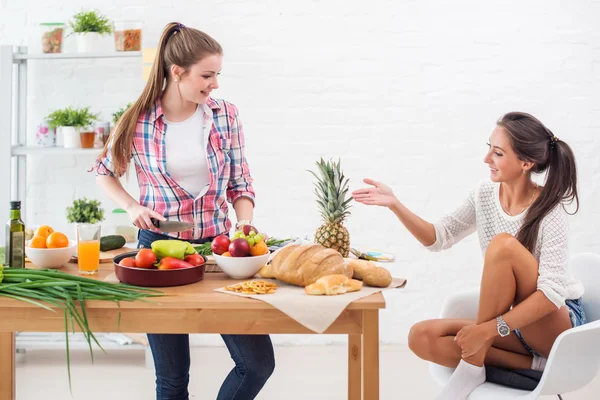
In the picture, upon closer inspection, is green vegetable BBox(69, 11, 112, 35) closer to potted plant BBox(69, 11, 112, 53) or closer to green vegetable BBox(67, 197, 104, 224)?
potted plant BBox(69, 11, 112, 53)

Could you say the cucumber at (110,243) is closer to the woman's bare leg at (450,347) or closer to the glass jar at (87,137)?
the woman's bare leg at (450,347)

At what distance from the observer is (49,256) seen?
1996mm

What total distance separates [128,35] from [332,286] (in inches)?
92.6

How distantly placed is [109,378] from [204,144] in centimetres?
167

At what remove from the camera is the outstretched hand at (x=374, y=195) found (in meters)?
2.27

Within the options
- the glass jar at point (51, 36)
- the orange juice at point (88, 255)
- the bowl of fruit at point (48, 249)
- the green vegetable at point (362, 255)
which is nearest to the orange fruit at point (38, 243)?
the bowl of fruit at point (48, 249)

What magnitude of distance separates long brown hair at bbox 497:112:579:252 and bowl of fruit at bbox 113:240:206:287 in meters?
1.06

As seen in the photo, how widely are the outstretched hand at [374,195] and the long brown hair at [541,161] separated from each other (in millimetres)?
442

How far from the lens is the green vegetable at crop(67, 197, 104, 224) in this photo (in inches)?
142

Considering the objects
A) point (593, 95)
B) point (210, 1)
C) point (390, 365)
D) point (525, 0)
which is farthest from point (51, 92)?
point (593, 95)

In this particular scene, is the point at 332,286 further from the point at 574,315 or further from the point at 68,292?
the point at 574,315

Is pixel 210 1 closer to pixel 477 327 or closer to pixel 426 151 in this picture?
pixel 426 151

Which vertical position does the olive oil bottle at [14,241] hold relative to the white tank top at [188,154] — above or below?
below

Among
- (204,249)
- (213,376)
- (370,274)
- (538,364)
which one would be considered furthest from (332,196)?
(213,376)
